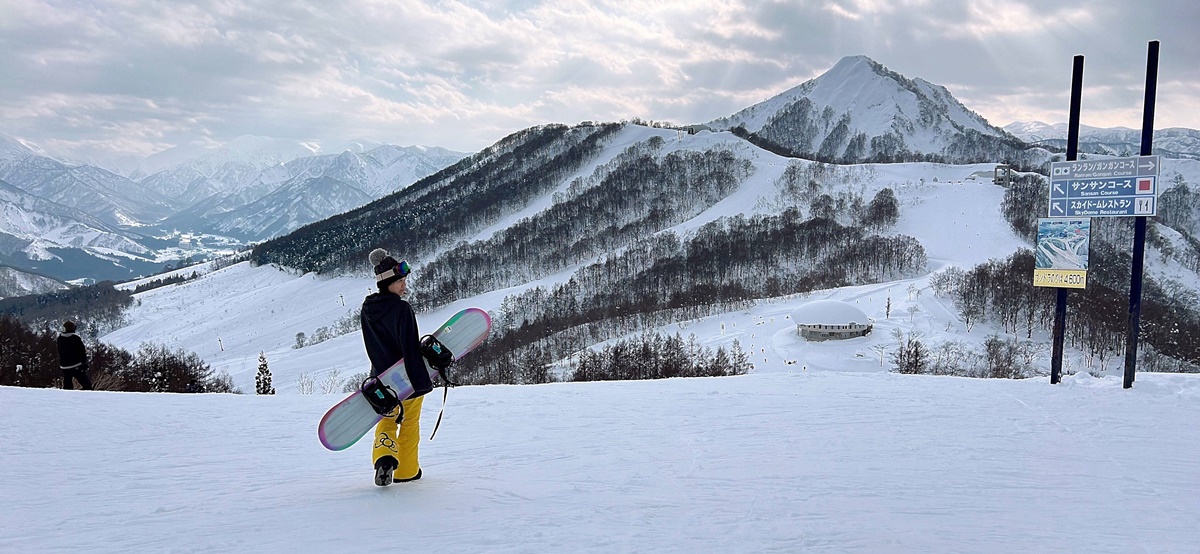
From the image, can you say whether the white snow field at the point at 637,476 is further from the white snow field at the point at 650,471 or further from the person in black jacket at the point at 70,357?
the person in black jacket at the point at 70,357

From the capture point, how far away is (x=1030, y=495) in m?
5.21

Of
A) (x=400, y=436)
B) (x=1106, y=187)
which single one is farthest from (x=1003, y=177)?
(x=400, y=436)

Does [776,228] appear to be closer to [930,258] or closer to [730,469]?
[930,258]

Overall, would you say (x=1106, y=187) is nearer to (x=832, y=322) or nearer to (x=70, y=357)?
(x=70, y=357)

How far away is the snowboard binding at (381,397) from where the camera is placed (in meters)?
4.82

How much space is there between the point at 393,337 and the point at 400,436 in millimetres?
883

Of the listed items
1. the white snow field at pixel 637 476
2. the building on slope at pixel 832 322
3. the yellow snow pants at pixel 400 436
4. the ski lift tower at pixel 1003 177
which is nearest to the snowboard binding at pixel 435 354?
the yellow snow pants at pixel 400 436

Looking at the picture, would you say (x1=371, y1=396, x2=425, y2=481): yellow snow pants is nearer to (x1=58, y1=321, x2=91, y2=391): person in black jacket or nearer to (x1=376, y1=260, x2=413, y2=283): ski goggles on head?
(x1=376, y1=260, x2=413, y2=283): ski goggles on head

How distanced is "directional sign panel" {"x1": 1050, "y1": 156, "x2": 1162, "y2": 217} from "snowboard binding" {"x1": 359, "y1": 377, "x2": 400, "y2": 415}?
11.6 meters

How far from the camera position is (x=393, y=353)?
4969mm

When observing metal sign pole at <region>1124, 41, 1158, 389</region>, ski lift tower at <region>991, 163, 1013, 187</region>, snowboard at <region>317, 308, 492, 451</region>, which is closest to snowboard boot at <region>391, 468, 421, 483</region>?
snowboard at <region>317, 308, 492, 451</region>

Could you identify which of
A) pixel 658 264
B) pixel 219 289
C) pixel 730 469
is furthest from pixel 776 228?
pixel 219 289

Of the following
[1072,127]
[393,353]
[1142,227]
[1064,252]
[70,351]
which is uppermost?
[1072,127]

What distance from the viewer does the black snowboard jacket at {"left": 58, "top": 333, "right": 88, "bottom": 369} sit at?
1184cm
